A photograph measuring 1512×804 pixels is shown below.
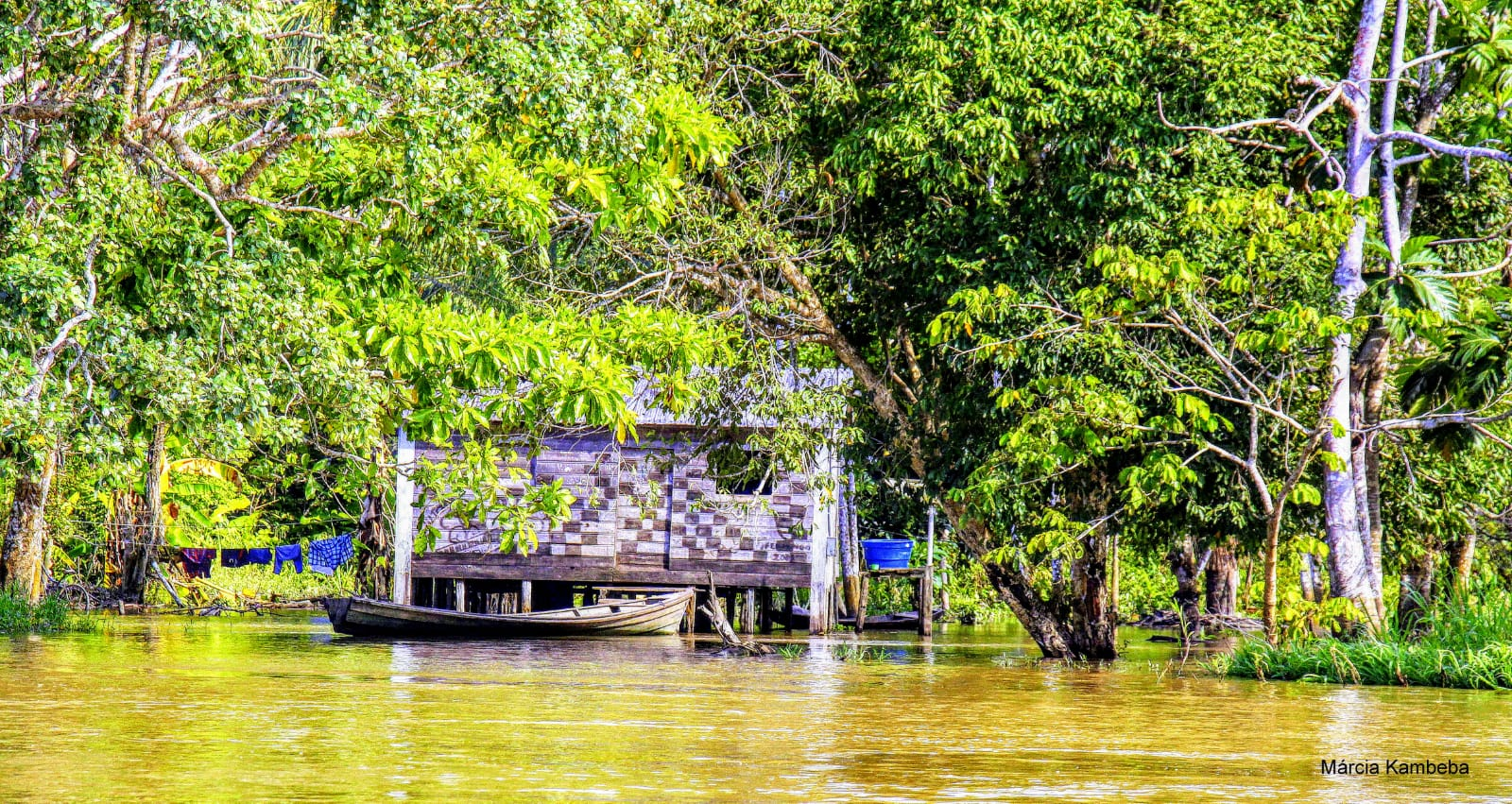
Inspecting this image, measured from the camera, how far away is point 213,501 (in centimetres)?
2717

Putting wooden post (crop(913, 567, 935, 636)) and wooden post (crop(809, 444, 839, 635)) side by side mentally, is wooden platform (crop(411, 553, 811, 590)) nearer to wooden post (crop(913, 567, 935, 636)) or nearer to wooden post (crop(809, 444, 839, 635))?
wooden post (crop(809, 444, 839, 635))

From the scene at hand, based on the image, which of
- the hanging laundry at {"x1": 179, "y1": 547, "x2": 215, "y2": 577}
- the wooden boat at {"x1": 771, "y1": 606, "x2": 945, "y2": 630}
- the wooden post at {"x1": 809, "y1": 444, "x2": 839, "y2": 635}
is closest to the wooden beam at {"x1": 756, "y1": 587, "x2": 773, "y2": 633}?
the wooden boat at {"x1": 771, "y1": 606, "x2": 945, "y2": 630}

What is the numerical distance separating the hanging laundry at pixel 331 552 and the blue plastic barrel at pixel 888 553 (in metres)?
9.98

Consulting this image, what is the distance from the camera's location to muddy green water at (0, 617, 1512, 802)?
206 inches

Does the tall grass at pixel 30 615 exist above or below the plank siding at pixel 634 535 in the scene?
below

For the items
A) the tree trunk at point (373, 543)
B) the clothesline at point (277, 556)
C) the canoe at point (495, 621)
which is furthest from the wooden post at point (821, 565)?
the clothesline at point (277, 556)

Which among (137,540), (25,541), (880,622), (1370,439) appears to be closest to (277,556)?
(137,540)

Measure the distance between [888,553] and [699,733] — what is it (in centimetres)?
1760

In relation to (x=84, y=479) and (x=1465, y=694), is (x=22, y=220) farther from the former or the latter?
(x=84, y=479)

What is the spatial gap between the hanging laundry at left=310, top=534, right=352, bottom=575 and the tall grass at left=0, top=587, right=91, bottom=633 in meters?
9.09

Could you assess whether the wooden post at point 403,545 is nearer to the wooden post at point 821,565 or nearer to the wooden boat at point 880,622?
the wooden post at point 821,565

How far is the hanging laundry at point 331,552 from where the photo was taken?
28250 mm

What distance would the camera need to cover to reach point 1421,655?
1062 cm

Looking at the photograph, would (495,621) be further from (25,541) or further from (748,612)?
(25,541)
